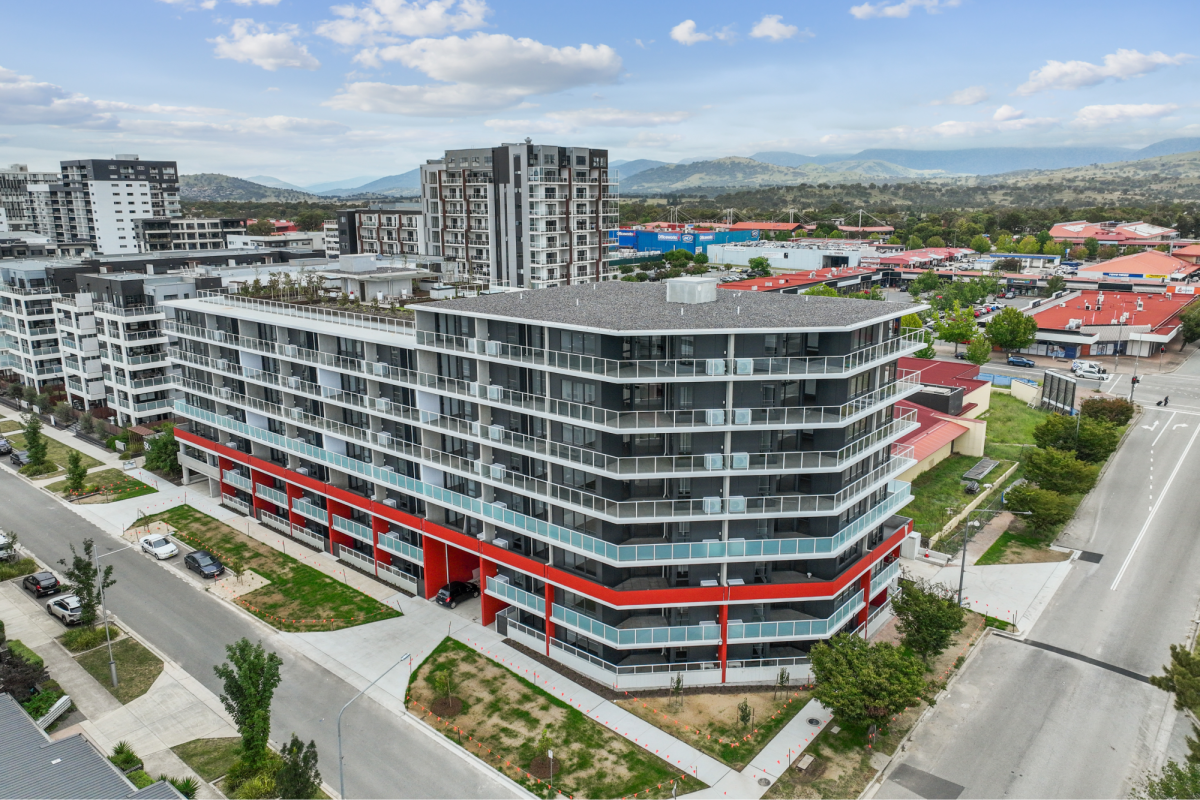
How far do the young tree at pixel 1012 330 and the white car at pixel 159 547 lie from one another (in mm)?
96893

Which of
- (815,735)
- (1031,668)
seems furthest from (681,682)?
(1031,668)

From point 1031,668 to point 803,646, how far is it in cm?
1153

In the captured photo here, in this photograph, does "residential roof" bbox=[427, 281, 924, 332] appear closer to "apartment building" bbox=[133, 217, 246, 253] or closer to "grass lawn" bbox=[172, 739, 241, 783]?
"grass lawn" bbox=[172, 739, 241, 783]

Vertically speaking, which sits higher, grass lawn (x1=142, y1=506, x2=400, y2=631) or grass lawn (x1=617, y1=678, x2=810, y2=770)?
grass lawn (x1=142, y1=506, x2=400, y2=631)

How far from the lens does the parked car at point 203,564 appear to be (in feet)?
155

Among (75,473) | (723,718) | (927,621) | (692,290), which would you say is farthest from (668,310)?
(75,473)

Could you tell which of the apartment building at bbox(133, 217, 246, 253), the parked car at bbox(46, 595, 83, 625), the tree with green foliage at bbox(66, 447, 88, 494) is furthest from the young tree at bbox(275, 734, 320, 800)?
the apartment building at bbox(133, 217, 246, 253)

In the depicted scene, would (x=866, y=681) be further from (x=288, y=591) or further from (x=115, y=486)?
(x=115, y=486)

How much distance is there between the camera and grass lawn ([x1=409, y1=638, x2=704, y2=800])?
1182 inches

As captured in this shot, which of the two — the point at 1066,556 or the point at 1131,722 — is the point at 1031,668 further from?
the point at 1066,556

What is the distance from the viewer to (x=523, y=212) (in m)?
111

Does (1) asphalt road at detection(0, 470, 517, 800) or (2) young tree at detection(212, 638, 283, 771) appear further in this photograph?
(1) asphalt road at detection(0, 470, 517, 800)

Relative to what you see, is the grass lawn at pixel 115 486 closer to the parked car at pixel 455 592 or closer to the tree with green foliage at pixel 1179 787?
the parked car at pixel 455 592

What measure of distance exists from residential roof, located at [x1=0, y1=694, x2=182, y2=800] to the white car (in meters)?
21.6
